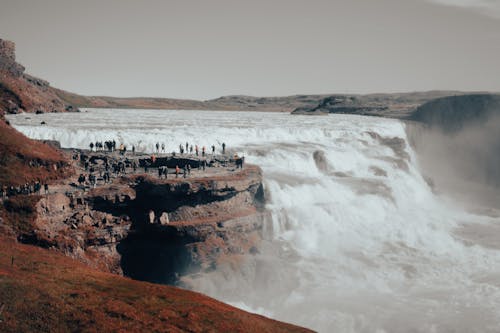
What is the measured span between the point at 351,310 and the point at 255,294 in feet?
28.1

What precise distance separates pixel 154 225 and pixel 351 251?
21107mm

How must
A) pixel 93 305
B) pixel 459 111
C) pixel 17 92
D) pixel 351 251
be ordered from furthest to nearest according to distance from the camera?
pixel 459 111 < pixel 17 92 < pixel 351 251 < pixel 93 305

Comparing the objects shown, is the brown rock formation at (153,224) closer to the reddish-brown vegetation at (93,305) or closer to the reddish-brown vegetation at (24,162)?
the reddish-brown vegetation at (24,162)

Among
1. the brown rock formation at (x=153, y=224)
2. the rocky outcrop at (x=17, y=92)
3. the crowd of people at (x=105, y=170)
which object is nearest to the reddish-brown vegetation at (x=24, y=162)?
the crowd of people at (x=105, y=170)

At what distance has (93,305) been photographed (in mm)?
24156

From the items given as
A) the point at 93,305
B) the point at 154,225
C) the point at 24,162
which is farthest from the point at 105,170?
the point at 93,305

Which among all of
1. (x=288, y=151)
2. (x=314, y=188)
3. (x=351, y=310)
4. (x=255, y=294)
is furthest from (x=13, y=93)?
(x=351, y=310)

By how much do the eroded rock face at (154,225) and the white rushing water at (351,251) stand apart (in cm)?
251

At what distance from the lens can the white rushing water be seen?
127 ft

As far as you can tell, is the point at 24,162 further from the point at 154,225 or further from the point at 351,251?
the point at 351,251

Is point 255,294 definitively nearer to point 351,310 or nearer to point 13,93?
point 351,310

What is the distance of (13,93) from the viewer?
119 meters

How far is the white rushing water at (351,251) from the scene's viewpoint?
127 feet

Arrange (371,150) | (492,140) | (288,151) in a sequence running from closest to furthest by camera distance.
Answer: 1. (288,151)
2. (371,150)
3. (492,140)
